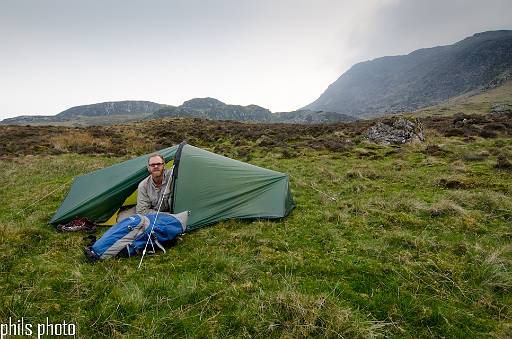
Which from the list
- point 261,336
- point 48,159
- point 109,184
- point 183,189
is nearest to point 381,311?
point 261,336

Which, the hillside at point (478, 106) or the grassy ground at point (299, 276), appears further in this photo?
the hillside at point (478, 106)

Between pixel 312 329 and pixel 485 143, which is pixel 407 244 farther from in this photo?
pixel 485 143

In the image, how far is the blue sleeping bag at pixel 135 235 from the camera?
233 inches

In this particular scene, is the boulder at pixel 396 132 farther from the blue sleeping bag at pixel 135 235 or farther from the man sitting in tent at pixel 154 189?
the blue sleeping bag at pixel 135 235

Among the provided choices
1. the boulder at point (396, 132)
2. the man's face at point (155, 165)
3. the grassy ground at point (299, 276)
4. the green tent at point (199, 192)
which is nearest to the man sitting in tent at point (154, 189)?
the man's face at point (155, 165)

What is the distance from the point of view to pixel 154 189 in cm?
762

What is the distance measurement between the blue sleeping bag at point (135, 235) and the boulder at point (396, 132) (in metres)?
18.5

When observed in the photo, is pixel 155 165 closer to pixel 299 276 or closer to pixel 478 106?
pixel 299 276

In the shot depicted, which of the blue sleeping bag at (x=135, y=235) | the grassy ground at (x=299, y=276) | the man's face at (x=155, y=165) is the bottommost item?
the grassy ground at (x=299, y=276)

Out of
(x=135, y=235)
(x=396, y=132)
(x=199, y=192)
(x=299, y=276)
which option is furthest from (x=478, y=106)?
(x=135, y=235)

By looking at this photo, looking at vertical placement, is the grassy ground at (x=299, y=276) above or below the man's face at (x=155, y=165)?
below

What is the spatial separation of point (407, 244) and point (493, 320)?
2.13 metres

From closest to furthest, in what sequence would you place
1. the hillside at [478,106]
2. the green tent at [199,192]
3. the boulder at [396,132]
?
1. the green tent at [199,192]
2. the boulder at [396,132]
3. the hillside at [478,106]

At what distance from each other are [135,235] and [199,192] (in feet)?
7.10
